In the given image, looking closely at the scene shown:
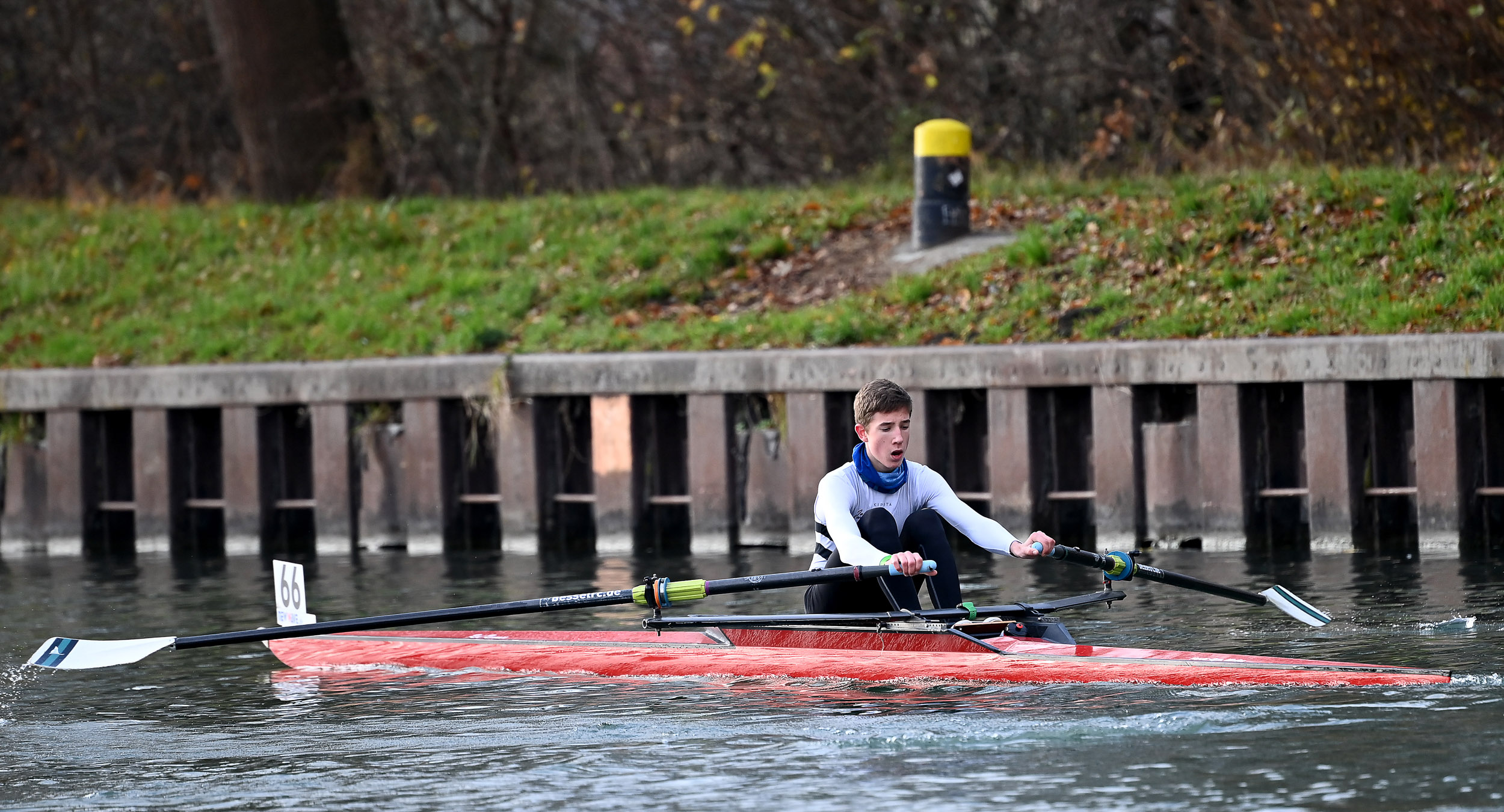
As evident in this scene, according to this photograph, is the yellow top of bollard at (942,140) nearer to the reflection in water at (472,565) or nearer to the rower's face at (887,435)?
the reflection in water at (472,565)

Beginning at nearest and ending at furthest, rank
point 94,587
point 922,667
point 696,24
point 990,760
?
point 990,760 → point 922,667 → point 94,587 → point 696,24

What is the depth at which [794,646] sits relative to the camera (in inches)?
355

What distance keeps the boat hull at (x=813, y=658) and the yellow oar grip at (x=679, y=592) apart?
339 mm

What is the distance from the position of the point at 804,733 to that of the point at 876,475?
5.78 feet

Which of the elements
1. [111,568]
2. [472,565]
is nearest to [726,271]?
[472,565]

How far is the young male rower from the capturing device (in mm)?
8586

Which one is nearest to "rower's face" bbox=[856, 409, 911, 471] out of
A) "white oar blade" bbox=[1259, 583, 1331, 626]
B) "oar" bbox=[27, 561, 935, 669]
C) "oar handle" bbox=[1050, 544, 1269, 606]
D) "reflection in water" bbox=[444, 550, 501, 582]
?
"oar" bbox=[27, 561, 935, 669]

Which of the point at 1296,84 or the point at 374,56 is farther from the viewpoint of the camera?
the point at 374,56

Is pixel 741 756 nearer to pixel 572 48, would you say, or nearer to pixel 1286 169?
pixel 1286 169

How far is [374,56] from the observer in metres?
25.5

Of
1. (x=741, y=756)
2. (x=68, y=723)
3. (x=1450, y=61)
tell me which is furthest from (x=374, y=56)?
(x=741, y=756)

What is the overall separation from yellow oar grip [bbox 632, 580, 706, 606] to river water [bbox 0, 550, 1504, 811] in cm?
Answer: 40

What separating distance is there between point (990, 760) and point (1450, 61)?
451 inches

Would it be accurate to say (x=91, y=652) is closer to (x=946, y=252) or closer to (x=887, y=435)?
(x=887, y=435)
